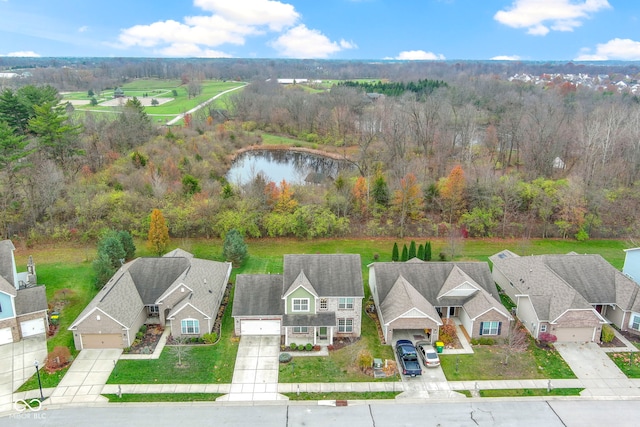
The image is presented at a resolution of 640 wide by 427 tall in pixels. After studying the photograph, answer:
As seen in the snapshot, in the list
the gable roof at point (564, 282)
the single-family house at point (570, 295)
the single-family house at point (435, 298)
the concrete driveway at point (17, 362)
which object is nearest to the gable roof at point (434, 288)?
the single-family house at point (435, 298)

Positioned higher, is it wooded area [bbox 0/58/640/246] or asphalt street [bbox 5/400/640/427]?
wooded area [bbox 0/58/640/246]

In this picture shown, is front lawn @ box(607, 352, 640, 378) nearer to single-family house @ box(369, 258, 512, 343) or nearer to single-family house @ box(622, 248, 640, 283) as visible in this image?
single-family house @ box(369, 258, 512, 343)

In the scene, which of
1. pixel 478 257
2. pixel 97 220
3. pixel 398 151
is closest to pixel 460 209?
pixel 478 257

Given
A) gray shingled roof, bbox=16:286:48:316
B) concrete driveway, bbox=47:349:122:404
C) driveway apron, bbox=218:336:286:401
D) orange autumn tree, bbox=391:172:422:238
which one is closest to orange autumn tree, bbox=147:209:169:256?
gray shingled roof, bbox=16:286:48:316

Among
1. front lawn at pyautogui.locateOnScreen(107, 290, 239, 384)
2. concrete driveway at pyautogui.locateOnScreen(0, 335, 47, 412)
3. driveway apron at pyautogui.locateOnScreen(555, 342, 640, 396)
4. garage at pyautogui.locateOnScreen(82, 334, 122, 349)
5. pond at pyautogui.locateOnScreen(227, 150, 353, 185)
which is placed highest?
pond at pyautogui.locateOnScreen(227, 150, 353, 185)

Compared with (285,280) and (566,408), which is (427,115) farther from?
(566,408)

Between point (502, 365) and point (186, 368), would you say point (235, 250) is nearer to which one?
point (186, 368)
